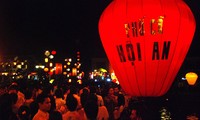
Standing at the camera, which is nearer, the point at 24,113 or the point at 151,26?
the point at 151,26

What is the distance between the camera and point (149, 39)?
468 cm

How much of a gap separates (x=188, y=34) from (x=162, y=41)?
653 millimetres

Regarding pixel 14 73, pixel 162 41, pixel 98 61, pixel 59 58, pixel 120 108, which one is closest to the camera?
pixel 162 41

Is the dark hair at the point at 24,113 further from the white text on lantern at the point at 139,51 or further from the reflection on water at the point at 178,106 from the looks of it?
the reflection on water at the point at 178,106

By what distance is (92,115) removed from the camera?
199 inches

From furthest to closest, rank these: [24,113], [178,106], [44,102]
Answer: [178,106]
[24,113]
[44,102]

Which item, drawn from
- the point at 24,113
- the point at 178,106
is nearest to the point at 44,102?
the point at 24,113

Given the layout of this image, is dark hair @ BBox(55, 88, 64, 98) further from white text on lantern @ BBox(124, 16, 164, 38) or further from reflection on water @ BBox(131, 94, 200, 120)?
reflection on water @ BBox(131, 94, 200, 120)

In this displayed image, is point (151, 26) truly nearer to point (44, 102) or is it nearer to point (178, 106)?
point (44, 102)

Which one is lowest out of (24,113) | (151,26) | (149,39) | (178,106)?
(178,106)

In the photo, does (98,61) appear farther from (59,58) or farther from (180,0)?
(180,0)

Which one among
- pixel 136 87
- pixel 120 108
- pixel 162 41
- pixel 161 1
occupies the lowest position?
pixel 120 108

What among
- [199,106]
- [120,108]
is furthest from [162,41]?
[199,106]

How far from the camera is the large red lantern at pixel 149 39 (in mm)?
4688
